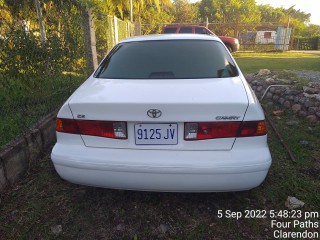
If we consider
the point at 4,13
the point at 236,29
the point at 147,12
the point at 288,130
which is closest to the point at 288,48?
the point at 236,29

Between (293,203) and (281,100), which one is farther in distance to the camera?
(281,100)

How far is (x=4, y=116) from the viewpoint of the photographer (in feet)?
12.9

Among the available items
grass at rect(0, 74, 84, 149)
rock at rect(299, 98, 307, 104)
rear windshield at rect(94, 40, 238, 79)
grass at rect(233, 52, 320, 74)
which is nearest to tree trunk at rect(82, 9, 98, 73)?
grass at rect(0, 74, 84, 149)

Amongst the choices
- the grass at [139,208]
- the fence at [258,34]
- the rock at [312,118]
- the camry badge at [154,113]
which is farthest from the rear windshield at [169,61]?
the fence at [258,34]

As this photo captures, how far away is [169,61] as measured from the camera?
9.63 ft

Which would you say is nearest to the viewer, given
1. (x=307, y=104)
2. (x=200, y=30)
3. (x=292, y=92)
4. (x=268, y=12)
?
(x=307, y=104)

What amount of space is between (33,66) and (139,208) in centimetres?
261

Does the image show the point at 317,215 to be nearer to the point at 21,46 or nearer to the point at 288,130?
the point at 288,130

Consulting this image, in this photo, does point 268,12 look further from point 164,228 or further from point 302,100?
Answer: point 164,228

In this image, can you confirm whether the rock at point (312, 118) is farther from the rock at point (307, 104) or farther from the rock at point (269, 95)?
the rock at point (269, 95)

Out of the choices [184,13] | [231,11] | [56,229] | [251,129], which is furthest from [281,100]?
[231,11]

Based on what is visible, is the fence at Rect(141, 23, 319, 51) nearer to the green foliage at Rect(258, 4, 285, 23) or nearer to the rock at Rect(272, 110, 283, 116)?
the rock at Rect(272, 110, 283, 116)

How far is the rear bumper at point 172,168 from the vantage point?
208cm

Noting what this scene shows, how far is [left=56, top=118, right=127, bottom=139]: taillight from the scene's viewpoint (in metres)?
2.16
